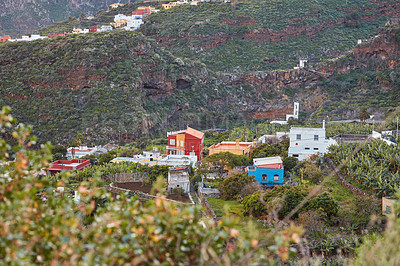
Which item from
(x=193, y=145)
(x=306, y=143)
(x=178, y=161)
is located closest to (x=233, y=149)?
(x=193, y=145)

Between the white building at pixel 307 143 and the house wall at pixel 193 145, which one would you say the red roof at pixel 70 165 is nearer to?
the house wall at pixel 193 145

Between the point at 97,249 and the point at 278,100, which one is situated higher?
the point at 278,100

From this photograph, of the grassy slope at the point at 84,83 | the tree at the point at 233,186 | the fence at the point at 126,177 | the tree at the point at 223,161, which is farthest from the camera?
the grassy slope at the point at 84,83

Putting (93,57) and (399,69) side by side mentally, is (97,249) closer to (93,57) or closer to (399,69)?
(93,57)

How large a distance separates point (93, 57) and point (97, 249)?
56.1 m

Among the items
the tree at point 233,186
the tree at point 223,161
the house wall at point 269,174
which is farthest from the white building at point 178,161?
the tree at point 233,186

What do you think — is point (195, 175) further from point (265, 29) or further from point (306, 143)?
point (265, 29)

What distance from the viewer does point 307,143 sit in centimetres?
3341

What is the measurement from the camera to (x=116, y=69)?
198 feet

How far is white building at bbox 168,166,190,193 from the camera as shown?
27616 millimetres

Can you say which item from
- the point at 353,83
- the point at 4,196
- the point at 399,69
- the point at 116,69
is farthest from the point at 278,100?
the point at 4,196

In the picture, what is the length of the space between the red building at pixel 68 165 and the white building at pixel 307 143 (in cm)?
1551

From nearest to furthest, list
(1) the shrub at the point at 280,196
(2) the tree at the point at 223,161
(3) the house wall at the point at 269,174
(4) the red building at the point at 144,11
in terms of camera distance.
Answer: (1) the shrub at the point at 280,196 → (3) the house wall at the point at 269,174 → (2) the tree at the point at 223,161 → (4) the red building at the point at 144,11

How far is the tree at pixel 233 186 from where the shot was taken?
2580 cm
